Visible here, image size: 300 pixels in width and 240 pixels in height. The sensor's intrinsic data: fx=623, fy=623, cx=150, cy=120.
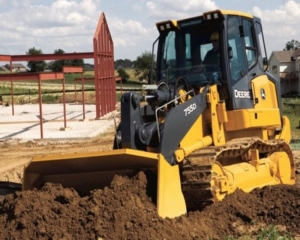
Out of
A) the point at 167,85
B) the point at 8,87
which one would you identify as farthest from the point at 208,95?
the point at 8,87

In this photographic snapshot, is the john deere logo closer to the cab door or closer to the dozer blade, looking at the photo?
the cab door

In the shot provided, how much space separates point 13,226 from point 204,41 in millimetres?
4055

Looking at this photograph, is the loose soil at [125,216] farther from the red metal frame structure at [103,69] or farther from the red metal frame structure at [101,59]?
the red metal frame structure at [103,69]

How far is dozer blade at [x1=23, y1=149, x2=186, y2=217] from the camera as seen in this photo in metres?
7.52

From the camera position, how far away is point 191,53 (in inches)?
378

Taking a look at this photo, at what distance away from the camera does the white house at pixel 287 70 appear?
72.1m

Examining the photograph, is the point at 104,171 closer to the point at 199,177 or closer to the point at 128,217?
the point at 128,217

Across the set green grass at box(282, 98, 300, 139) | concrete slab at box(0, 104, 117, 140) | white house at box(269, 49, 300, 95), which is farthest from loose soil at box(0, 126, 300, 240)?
white house at box(269, 49, 300, 95)

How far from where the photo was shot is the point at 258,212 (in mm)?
8375

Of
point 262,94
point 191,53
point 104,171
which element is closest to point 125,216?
point 104,171

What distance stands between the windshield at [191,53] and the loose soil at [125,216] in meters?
1.88

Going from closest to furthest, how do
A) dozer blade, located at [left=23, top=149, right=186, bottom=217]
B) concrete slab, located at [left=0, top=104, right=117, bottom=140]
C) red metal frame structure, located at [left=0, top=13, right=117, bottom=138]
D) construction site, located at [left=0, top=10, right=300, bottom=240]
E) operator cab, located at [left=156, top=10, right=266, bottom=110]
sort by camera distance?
1. construction site, located at [left=0, top=10, right=300, bottom=240]
2. dozer blade, located at [left=23, top=149, right=186, bottom=217]
3. operator cab, located at [left=156, top=10, right=266, bottom=110]
4. concrete slab, located at [left=0, top=104, right=117, bottom=140]
5. red metal frame structure, located at [left=0, top=13, right=117, bottom=138]

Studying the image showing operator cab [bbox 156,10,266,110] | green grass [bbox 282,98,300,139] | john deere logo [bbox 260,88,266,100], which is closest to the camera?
operator cab [bbox 156,10,266,110]

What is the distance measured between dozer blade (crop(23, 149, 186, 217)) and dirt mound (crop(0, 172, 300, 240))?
0.55 ft
